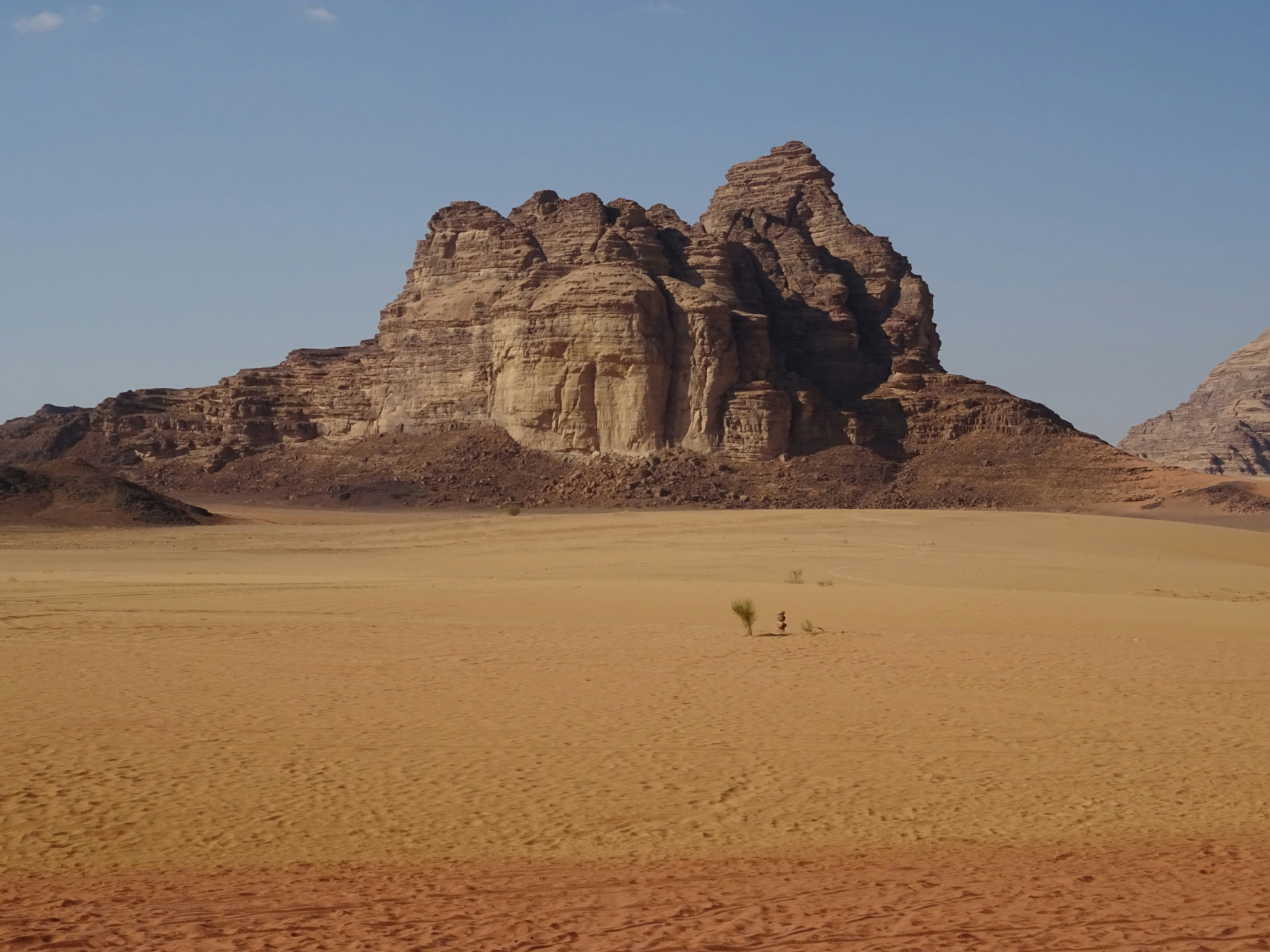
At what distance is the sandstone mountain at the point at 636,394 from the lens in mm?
70375

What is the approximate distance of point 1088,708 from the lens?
1286 centimetres

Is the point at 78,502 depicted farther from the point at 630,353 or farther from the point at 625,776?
the point at 625,776

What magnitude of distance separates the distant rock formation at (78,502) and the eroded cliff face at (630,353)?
27.4 m

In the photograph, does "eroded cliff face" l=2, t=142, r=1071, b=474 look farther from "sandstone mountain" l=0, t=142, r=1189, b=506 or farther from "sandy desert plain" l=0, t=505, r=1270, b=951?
"sandy desert plain" l=0, t=505, r=1270, b=951

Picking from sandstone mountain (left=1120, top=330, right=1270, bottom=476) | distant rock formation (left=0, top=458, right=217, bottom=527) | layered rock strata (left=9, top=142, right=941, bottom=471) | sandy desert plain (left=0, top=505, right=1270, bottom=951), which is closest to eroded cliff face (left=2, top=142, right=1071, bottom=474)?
layered rock strata (left=9, top=142, right=941, bottom=471)

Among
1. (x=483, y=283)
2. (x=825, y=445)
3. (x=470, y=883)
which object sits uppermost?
(x=483, y=283)

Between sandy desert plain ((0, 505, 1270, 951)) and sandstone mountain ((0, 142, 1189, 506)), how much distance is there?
4869 centimetres

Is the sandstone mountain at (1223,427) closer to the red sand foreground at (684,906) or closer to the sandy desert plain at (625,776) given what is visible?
the sandy desert plain at (625,776)

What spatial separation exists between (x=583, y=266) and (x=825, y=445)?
1859cm

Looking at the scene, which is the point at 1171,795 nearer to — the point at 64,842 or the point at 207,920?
the point at 207,920

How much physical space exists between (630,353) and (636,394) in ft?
8.81

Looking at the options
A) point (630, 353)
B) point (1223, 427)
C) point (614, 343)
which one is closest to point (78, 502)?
point (614, 343)

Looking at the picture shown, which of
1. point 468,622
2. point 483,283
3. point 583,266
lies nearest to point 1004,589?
point 468,622

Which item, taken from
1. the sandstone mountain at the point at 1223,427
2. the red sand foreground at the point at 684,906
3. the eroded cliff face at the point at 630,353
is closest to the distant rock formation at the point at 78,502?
the eroded cliff face at the point at 630,353
